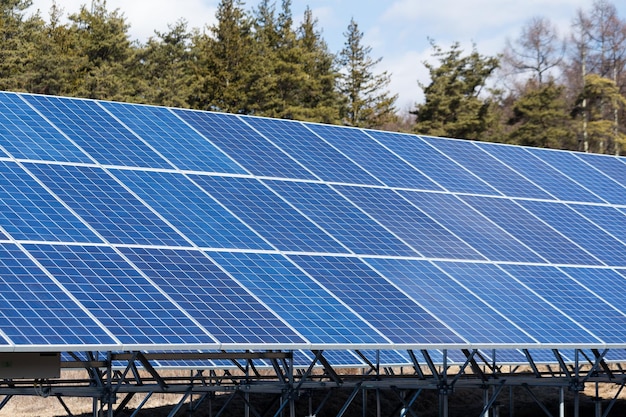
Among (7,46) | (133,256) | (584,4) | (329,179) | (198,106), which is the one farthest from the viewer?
(584,4)

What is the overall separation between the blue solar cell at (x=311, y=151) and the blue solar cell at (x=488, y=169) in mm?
3782

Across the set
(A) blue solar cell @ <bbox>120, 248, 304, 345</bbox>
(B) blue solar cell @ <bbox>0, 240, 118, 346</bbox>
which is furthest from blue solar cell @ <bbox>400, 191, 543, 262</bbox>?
(B) blue solar cell @ <bbox>0, 240, 118, 346</bbox>

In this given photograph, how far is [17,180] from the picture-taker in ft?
70.2

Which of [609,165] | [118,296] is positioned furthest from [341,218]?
[609,165]

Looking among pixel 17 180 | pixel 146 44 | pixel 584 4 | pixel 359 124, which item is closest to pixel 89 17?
pixel 146 44

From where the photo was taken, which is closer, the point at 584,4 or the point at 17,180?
the point at 17,180

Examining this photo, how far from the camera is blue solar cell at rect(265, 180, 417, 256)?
23.1m

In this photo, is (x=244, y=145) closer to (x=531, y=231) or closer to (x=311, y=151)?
(x=311, y=151)

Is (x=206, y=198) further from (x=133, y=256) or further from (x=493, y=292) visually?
(x=493, y=292)

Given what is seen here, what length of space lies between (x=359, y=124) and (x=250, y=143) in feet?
151

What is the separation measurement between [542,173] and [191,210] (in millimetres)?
12165

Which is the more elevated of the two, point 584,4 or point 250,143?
point 584,4

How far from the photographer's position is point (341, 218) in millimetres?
24031

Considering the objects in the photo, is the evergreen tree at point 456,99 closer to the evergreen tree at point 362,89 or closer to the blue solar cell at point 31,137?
the evergreen tree at point 362,89
